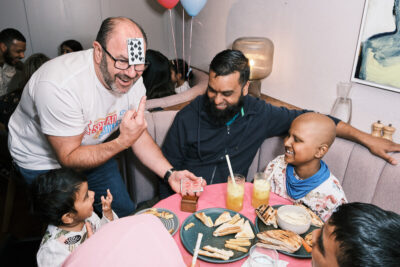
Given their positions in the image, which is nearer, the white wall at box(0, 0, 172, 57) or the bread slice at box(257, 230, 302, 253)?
the bread slice at box(257, 230, 302, 253)

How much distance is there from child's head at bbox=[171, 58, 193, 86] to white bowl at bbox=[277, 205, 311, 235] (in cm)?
239

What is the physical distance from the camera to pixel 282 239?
1116mm

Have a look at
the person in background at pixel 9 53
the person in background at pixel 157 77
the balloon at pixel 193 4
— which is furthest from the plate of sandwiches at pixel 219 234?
the person in background at pixel 9 53

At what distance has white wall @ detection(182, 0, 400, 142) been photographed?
1.97 meters

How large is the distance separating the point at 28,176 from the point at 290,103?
2.08m

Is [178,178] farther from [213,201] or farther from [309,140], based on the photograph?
[309,140]

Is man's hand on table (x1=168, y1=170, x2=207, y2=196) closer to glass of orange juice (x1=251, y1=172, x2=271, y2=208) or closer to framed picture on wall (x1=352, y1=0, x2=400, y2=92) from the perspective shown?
glass of orange juice (x1=251, y1=172, x2=271, y2=208)

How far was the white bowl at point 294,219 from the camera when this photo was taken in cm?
119

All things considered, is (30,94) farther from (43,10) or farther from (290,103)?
(43,10)

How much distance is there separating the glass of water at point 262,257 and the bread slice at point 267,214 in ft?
0.86

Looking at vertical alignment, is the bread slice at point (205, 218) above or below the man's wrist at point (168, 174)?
above

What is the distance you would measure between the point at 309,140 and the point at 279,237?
0.59 metres

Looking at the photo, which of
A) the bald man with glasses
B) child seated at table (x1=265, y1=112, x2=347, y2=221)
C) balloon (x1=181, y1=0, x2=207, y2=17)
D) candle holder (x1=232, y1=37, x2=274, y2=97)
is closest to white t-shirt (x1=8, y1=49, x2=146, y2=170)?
the bald man with glasses

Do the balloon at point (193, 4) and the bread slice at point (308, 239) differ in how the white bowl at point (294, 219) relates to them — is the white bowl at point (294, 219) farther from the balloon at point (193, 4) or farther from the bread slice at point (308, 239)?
the balloon at point (193, 4)
